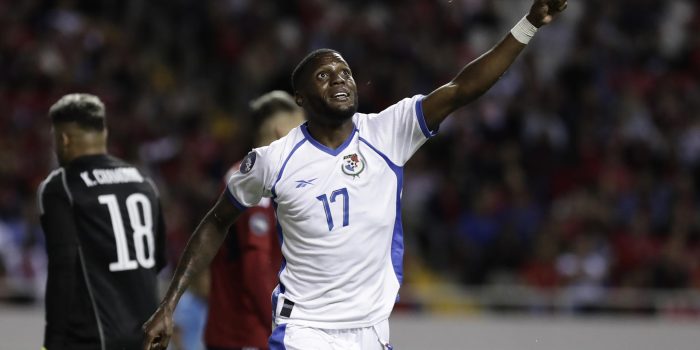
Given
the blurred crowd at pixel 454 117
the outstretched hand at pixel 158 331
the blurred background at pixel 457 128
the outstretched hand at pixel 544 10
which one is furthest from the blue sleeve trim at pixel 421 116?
the blurred crowd at pixel 454 117

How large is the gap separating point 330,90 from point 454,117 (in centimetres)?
856

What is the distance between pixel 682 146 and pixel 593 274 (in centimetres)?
220

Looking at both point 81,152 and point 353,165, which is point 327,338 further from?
point 81,152

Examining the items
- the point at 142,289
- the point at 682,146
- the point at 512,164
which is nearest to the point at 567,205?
the point at 512,164

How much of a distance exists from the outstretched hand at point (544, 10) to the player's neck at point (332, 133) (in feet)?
3.02

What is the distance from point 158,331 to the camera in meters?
5.20

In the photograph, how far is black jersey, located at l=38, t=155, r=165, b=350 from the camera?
5.72m

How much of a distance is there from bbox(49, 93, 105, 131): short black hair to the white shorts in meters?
1.61

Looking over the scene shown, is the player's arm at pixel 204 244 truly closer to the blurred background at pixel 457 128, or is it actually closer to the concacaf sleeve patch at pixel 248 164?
the concacaf sleeve patch at pixel 248 164

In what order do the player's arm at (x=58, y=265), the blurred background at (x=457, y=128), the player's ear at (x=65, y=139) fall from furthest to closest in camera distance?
the blurred background at (x=457, y=128) < the player's ear at (x=65, y=139) < the player's arm at (x=58, y=265)

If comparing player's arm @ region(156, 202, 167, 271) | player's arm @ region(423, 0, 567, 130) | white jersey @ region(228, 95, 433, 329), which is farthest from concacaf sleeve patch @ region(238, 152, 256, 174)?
player's arm @ region(156, 202, 167, 271)

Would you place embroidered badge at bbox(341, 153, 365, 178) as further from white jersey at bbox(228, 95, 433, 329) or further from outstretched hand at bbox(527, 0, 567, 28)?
outstretched hand at bbox(527, 0, 567, 28)

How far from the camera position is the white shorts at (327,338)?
510 centimetres

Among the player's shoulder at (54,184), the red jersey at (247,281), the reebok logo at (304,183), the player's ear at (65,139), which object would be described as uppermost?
the player's ear at (65,139)
